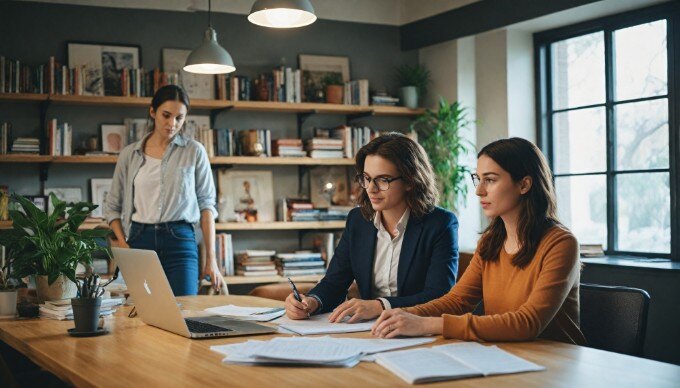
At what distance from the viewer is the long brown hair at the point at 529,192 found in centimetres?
226

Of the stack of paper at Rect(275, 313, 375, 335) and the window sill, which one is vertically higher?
the stack of paper at Rect(275, 313, 375, 335)

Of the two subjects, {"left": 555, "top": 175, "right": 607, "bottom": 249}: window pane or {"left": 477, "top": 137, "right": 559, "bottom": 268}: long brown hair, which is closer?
{"left": 477, "top": 137, "right": 559, "bottom": 268}: long brown hair

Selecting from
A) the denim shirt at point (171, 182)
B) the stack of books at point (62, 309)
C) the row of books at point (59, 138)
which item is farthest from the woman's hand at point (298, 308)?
the row of books at point (59, 138)

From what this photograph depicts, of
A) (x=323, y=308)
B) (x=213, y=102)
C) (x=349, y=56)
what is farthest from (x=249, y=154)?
(x=323, y=308)

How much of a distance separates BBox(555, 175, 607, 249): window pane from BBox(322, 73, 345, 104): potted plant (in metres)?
1.69

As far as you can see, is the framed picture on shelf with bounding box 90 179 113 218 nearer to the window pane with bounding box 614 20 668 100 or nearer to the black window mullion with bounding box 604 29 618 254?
the black window mullion with bounding box 604 29 618 254

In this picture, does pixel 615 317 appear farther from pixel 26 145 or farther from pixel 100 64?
pixel 100 64

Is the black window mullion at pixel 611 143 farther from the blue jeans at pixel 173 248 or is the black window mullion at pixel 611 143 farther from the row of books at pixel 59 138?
the row of books at pixel 59 138

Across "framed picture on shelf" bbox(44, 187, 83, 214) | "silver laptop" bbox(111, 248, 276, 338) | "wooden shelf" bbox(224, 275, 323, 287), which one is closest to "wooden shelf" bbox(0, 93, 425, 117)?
"framed picture on shelf" bbox(44, 187, 83, 214)

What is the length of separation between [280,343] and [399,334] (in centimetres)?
31

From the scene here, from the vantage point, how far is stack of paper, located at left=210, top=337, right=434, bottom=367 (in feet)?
5.74

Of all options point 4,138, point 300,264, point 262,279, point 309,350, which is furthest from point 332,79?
point 309,350

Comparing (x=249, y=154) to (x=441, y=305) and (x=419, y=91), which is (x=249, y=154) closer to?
(x=419, y=91)

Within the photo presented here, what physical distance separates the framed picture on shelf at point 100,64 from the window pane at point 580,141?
9.99 feet
